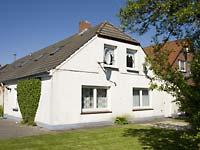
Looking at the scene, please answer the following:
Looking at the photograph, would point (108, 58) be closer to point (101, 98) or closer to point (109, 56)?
point (109, 56)

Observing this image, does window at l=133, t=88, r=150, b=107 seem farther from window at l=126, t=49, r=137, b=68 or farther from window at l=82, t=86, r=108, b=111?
window at l=82, t=86, r=108, b=111

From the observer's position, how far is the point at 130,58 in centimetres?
2162

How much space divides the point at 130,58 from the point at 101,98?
471 centimetres

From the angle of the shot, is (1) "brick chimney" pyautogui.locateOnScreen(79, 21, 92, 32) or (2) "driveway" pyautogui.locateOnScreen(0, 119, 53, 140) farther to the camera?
(1) "brick chimney" pyautogui.locateOnScreen(79, 21, 92, 32)

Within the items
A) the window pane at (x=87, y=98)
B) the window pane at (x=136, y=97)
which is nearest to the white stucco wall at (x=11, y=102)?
the window pane at (x=87, y=98)

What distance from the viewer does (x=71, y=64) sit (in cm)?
1697

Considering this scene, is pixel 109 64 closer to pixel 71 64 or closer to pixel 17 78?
pixel 71 64

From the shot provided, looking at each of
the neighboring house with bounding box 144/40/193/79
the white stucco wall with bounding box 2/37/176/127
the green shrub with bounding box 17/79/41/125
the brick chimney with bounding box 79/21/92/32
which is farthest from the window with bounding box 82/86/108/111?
the brick chimney with bounding box 79/21/92/32

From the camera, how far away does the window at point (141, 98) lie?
21.7m

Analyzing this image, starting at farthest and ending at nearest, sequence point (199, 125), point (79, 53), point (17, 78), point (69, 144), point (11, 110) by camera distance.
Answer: point (11, 110), point (17, 78), point (79, 53), point (69, 144), point (199, 125)

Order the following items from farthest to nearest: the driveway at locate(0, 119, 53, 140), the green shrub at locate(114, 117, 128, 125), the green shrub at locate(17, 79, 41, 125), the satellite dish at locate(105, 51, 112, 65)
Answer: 1. the satellite dish at locate(105, 51, 112, 65)
2. the green shrub at locate(114, 117, 128, 125)
3. the green shrub at locate(17, 79, 41, 125)
4. the driveway at locate(0, 119, 53, 140)

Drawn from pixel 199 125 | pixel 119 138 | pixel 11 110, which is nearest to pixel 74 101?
pixel 119 138

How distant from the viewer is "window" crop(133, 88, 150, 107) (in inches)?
853

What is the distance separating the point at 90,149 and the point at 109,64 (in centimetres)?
1005
